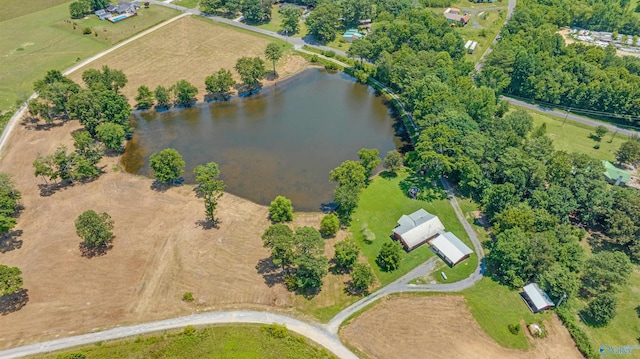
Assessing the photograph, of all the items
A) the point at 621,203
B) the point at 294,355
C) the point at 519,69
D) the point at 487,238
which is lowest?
the point at 294,355

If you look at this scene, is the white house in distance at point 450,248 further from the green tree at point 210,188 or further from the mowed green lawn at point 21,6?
the mowed green lawn at point 21,6

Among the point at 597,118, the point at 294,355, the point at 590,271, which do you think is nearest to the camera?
the point at 294,355

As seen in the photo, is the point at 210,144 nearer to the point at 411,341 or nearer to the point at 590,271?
the point at 411,341

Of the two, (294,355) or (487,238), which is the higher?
(487,238)

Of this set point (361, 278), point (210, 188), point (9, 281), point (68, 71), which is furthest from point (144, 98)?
point (361, 278)

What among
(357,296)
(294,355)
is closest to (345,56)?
(357,296)

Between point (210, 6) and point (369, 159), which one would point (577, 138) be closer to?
point (369, 159)

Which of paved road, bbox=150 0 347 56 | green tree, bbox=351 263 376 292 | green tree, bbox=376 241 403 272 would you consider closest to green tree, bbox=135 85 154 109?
paved road, bbox=150 0 347 56

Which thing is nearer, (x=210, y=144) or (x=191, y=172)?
(x=191, y=172)
